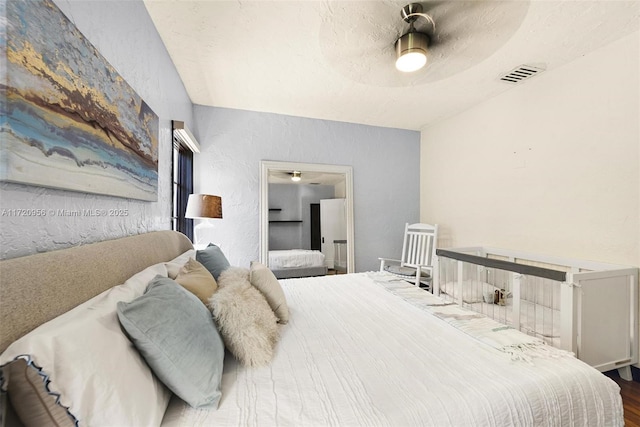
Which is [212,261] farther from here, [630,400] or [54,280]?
[630,400]

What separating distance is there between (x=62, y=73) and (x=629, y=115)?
3.19m

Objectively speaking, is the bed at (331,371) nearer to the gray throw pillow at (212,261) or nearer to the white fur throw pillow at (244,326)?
the white fur throw pillow at (244,326)

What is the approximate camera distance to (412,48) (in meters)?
1.57

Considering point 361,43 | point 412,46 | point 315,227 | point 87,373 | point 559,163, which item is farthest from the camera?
point 315,227

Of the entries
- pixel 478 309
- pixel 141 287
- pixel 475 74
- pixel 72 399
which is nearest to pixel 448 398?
pixel 72 399

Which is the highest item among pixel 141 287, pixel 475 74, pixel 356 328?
pixel 475 74

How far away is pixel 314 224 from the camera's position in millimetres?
3510

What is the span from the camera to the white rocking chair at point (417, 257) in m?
3.07

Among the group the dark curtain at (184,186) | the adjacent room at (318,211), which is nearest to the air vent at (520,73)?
the adjacent room at (318,211)

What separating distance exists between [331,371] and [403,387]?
259 millimetres

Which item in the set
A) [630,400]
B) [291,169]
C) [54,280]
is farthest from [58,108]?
[630,400]

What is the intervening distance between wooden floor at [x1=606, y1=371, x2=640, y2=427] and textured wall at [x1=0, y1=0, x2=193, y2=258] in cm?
285

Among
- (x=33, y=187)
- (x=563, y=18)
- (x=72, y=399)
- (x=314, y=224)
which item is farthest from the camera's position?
(x=314, y=224)

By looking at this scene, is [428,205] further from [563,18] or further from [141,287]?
[141,287]
